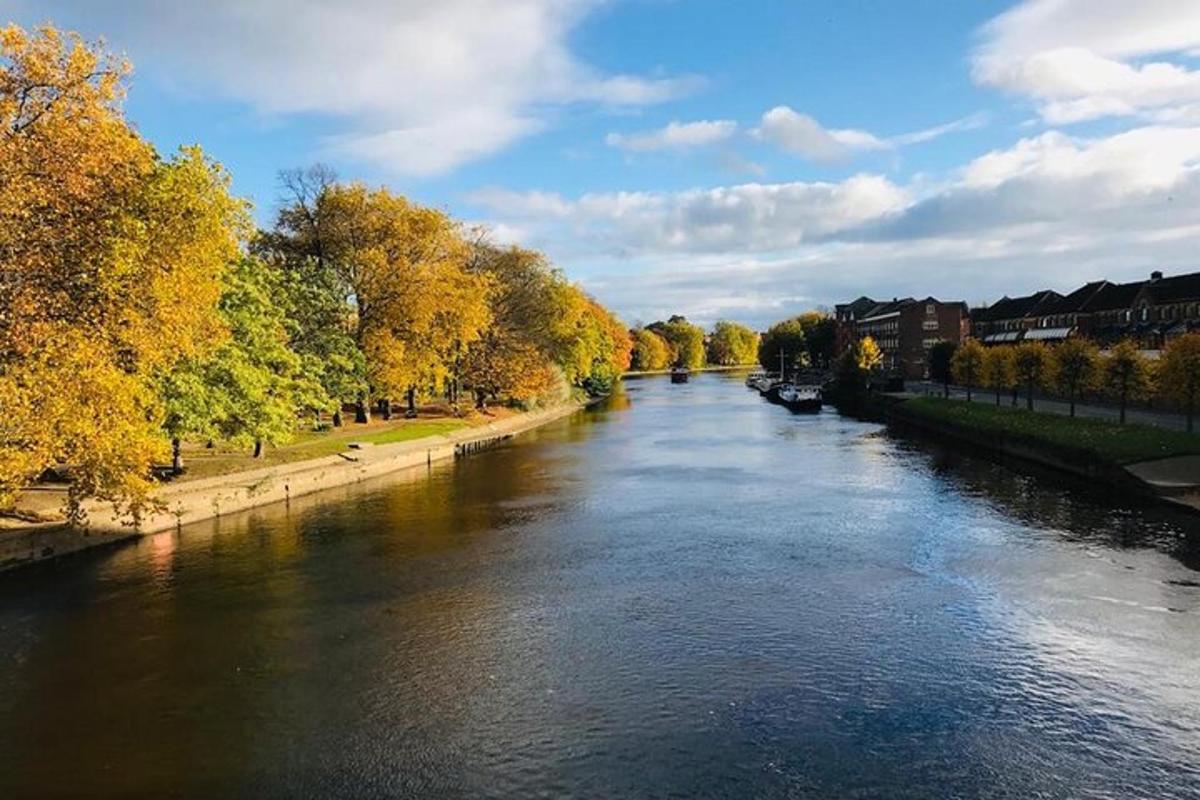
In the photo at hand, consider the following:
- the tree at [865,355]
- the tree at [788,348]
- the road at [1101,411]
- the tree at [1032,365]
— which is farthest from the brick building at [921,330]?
the tree at [1032,365]

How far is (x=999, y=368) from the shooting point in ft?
241

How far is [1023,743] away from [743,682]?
202 inches

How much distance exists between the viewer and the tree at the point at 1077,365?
60125 millimetres

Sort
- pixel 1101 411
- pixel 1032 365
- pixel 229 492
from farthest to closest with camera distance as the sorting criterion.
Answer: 1. pixel 1032 365
2. pixel 1101 411
3. pixel 229 492

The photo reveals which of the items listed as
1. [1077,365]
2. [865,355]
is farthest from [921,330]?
[1077,365]

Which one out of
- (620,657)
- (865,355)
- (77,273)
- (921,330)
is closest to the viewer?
(620,657)

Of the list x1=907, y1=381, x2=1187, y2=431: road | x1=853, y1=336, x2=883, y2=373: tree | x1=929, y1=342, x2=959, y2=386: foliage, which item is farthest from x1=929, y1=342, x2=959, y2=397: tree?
x1=853, y1=336, x2=883, y2=373: tree

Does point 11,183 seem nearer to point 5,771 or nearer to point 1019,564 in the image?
point 5,771

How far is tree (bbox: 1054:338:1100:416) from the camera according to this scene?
60.1m

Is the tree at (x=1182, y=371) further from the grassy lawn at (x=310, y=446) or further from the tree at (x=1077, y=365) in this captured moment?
the grassy lawn at (x=310, y=446)

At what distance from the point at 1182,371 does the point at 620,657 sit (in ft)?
132

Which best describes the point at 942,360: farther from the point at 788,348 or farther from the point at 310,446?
the point at 788,348

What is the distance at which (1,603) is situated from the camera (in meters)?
24.2

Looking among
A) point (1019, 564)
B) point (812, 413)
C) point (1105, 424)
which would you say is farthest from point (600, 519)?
point (812, 413)
